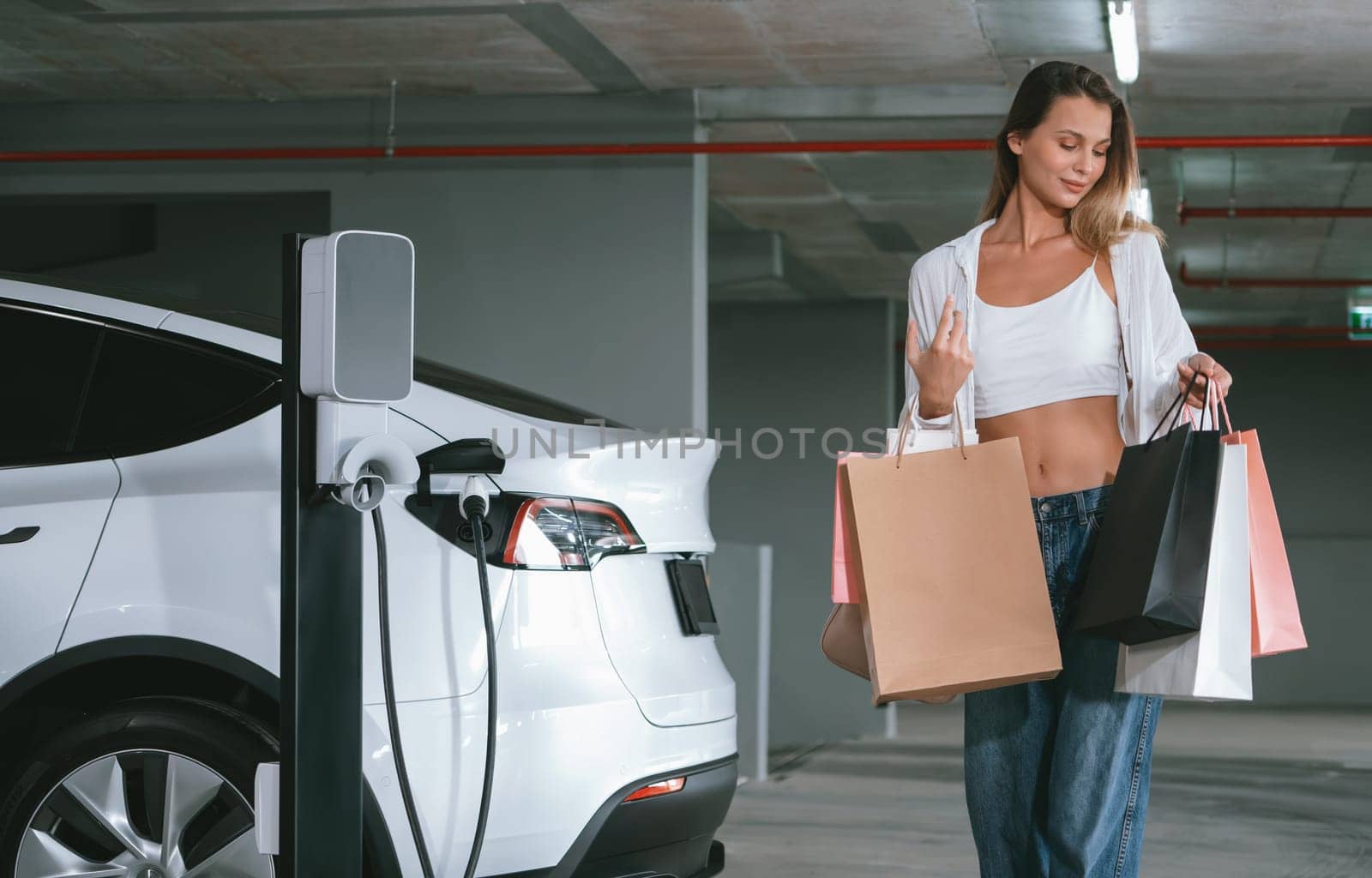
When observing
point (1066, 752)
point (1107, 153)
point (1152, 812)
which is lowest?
point (1152, 812)

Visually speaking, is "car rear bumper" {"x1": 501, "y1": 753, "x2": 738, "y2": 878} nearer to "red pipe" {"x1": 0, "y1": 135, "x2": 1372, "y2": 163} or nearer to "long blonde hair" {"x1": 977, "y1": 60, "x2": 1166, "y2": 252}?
"long blonde hair" {"x1": 977, "y1": 60, "x2": 1166, "y2": 252}

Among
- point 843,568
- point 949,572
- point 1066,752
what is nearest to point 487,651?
point 843,568

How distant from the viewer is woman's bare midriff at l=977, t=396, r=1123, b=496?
204cm

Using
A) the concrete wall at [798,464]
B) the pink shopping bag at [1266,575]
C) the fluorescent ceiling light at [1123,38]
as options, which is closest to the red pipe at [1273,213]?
the fluorescent ceiling light at [1123,38]

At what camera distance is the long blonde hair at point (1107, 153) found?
6.75 feet

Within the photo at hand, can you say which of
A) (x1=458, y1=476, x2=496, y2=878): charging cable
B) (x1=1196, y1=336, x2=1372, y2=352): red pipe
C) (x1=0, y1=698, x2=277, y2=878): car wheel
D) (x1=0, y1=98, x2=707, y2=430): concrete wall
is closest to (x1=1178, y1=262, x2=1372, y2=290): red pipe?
(x1=1196, y1=336, x2=1372, y2=352): red pipe

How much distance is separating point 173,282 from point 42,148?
1.58 m

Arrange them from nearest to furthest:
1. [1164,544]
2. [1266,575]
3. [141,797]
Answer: [1164,544], [1266,575], [141,797]

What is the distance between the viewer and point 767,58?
227 inches

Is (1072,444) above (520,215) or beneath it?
beneath

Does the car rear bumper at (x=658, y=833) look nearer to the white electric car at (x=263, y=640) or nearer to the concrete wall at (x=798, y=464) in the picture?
the white electric car at (x=263, y=640)

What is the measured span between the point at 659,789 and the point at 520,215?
14.1 feet

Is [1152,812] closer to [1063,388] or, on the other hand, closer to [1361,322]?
[1063,388]

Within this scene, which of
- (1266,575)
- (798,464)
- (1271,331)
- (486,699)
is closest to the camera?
(1266,575)
